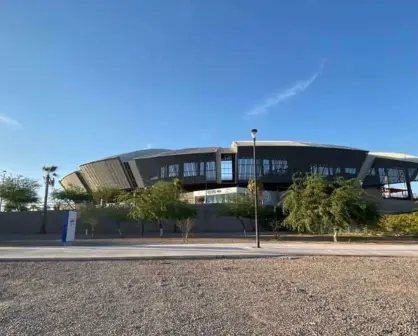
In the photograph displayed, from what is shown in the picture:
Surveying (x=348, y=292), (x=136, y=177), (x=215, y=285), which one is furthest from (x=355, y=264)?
(x=136, y=177)

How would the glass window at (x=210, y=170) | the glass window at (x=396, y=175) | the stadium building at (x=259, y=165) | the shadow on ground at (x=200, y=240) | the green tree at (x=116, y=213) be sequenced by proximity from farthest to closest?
1. the glass window at (x=396, y=175)
2. the glass window at (x=210, y=170)
3. the stadium building at (x=259, y=165)
4. the green tree at (x=116, y=213)
5. the shadow on ground at (x=200, y=240)

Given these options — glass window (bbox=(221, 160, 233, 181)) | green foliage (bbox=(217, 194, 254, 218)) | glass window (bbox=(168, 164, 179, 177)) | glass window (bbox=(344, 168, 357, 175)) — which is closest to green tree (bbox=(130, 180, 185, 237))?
green foliage (bbox=(217, 194, 254, 218))

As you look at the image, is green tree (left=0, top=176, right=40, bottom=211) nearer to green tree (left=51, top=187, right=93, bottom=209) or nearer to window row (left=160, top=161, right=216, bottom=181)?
green tree (left=51, top=187, right=93, bottom=209)

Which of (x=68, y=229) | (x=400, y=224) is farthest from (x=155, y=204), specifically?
(x=400, y=224)

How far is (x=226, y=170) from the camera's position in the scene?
85625 millimetres

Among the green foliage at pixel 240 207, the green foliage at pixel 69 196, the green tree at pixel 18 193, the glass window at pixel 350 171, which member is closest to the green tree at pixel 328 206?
the green foliage at pixel 240 207

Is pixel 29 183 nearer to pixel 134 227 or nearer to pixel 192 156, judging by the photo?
pixel 134 227

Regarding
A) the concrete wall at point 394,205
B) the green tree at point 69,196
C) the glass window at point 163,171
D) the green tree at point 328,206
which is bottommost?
the green tree at point 328,206

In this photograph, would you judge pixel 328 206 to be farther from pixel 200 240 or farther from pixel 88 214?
pixel 88 214

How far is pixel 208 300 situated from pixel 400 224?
35830 millimetres

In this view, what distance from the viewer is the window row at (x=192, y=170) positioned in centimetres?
8494

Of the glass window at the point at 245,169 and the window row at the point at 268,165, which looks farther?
the glass window at the point at 245,169

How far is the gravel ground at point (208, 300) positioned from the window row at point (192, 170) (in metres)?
70.9

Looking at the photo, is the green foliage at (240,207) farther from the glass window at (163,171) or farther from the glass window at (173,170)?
the glass window at (163,171)
